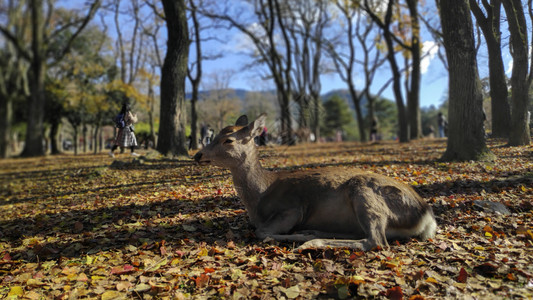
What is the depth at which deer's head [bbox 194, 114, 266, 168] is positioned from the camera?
3771 millimetres

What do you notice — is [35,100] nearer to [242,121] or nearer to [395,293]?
[242,121]

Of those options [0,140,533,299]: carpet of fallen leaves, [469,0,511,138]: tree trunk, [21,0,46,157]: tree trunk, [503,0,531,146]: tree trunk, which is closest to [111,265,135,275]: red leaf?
[0,140,533,299]: carpet of fallen leaves

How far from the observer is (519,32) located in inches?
230

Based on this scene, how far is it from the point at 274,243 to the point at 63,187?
23.4 feet

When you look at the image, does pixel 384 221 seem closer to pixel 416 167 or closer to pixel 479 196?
pixel 479 196

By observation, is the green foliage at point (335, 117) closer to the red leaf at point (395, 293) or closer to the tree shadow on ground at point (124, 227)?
the tree shadow on ground at point (124, 227)

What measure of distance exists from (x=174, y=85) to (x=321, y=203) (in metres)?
7.07

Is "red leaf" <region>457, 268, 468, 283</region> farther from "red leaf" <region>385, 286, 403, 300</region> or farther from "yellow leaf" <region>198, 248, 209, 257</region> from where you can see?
"yellow leaf" <region>198, 248, 209, 257</region>

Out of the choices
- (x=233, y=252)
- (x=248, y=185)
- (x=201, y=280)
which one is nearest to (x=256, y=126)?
(x=248, y=185)

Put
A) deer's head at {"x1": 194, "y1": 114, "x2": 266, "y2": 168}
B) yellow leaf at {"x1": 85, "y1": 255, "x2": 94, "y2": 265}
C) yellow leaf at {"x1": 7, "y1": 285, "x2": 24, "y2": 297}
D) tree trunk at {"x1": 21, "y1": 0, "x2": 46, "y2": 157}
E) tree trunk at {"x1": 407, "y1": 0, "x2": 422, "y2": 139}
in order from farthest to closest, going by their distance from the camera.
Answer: tree trunk at {"x1": 407, "y1": 0, "x2": 422, "y2": 139} → tree trunk at {"x1": 21, "y1": 0, "x2": 46, "y2": 157} → deer's head at {"x1": 194, "y1": 114, "x2": 266, "y2": 168} → yellow leaf at {"x1": 85, "y1": 255, "x2": 94, "y2": 265} → yellow leaf at {"x1": 7, "y1": 285, "x2": 24, "y2": 297}

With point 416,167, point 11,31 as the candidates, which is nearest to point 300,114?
point 416,167

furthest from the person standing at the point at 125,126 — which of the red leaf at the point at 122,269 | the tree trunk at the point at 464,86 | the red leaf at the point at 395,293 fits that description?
the tree trunk at the point at 464,86

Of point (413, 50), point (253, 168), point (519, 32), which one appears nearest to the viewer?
point (253, 168)

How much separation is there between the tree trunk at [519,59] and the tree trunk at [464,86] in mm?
1505
